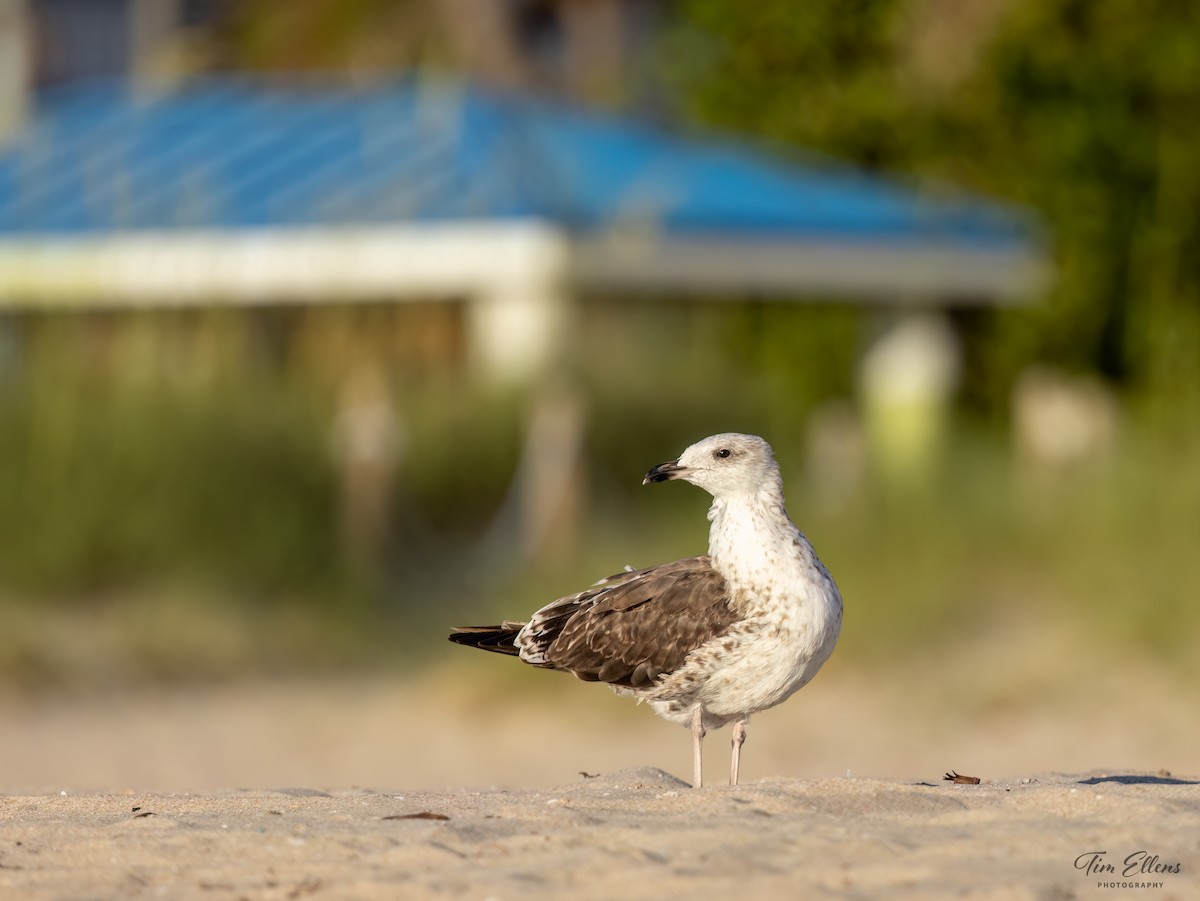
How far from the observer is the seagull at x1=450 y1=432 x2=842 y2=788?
6.07 m

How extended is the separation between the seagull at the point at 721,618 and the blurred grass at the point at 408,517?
17.9ft

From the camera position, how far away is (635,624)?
6.50 m

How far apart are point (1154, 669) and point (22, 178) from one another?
557 inches

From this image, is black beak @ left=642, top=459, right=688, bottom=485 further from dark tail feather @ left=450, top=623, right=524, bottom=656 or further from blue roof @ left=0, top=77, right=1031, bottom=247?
blue roof @ left=0, top=77, right=1031, bottom=247

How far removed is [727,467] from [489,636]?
1108 millimetres

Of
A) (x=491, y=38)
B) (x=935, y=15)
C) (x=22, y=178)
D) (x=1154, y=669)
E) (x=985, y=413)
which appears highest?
(x=491, y=38)

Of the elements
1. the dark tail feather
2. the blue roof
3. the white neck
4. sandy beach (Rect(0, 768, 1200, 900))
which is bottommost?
sandy beach (Rect(0, 768, 1200, 900))

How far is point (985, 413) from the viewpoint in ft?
68.6

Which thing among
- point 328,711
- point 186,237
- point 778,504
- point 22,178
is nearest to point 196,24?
point 22,178

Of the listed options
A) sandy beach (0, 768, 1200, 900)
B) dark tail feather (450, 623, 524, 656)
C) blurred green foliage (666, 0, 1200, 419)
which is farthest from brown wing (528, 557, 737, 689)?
blurred green foliage (666, 0, 1200, 419)

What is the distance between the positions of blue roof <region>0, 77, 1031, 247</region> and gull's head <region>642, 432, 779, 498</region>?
1122 cm

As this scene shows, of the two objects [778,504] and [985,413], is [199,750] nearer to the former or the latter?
[778,504]
